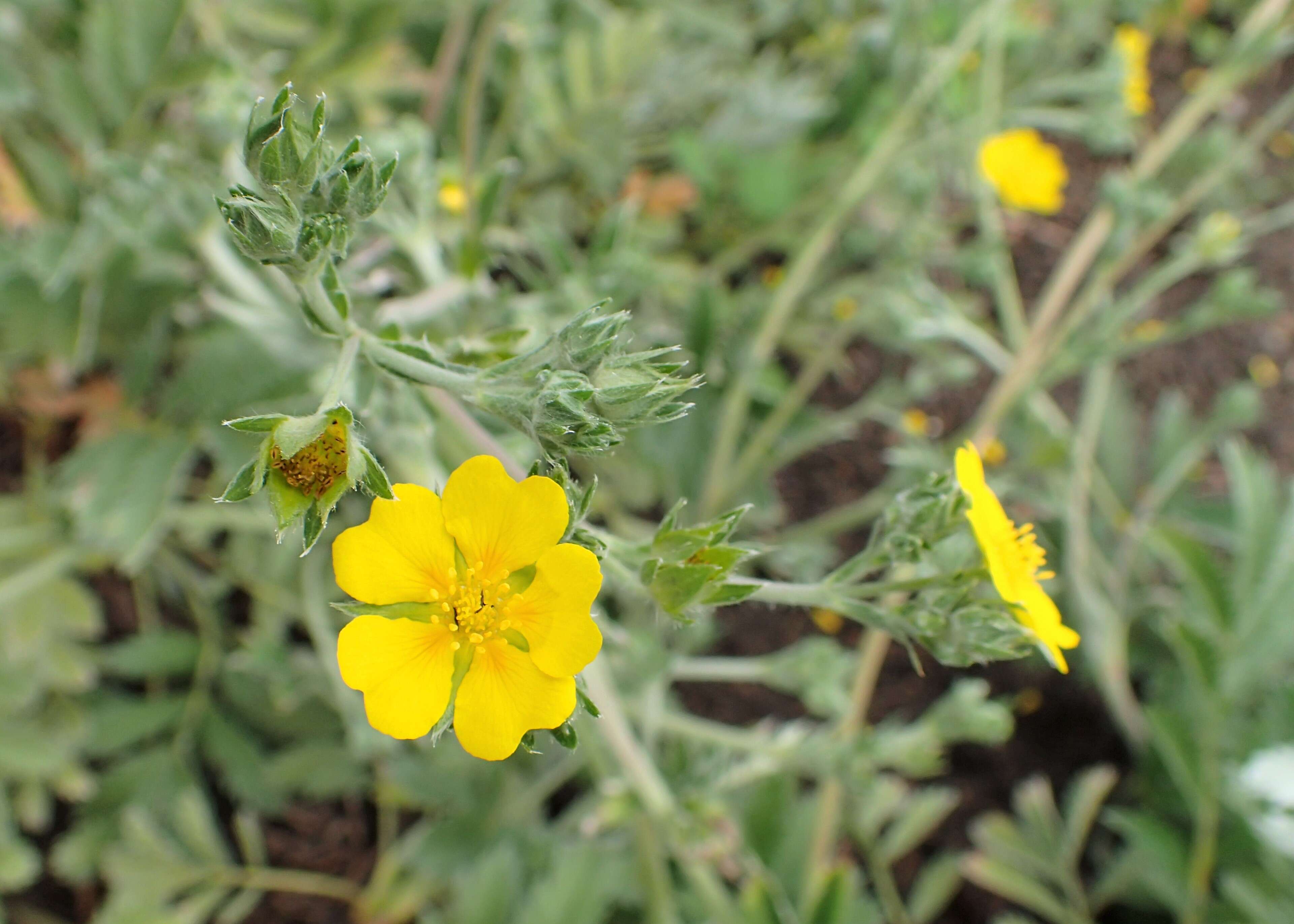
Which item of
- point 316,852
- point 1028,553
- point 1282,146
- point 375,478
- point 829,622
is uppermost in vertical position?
point 375,478

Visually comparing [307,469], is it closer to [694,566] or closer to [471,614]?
[471,614]

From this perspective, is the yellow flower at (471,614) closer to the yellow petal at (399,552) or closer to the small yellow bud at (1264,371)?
the yellow petal at (399,552)

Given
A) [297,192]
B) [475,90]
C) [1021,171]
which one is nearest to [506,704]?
Result: [297,192]

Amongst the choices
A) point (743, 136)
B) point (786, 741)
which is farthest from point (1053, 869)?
point (743, 136)

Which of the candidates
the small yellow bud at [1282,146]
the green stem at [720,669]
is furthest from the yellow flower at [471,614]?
the small yellow bud at [1282,146]

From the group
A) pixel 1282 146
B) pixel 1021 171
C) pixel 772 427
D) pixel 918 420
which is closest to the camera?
pixel 772 427

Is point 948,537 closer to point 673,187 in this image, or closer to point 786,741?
point 786,741

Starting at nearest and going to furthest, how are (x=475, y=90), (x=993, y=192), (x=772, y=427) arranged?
(x=475, y=90) < (x=772, y=427) < (x=993, y=192)
